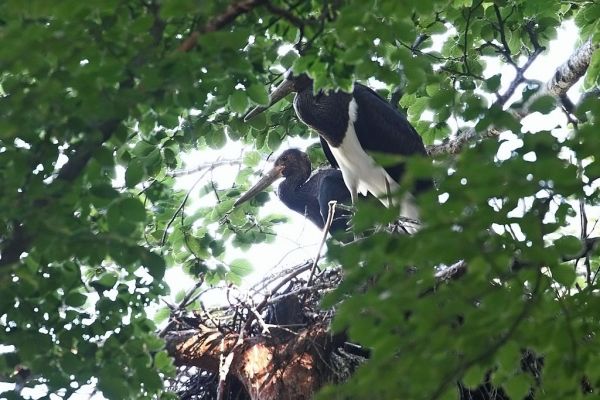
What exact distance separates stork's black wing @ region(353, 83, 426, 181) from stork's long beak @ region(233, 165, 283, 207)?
81 centimetres

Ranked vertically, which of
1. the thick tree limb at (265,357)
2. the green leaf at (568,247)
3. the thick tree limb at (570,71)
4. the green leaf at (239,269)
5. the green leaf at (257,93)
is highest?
the thick tree limb at (570,71)

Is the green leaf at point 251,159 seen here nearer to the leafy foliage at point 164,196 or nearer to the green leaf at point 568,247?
the leafy foliage at point 164,196

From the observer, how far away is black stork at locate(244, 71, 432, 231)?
6566 millimetres

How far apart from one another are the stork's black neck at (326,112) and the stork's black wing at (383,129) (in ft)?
0.35

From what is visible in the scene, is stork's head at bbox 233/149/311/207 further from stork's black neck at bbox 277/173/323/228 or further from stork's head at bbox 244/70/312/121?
stork's head at bbox 244/70/312/121

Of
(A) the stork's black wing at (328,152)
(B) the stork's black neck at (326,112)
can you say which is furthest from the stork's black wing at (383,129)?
(A) the stork's black wing at (328,152)

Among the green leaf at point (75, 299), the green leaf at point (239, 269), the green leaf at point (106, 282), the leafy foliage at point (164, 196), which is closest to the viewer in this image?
the leafy foliage at point (164, 196)

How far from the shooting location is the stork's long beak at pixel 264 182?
246 inches

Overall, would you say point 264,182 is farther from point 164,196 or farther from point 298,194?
point 164,196

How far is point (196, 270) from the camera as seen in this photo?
207 inches

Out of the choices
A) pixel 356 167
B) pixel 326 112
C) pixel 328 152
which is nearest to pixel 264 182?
pixel 328 152

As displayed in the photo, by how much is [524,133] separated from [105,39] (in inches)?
48.8

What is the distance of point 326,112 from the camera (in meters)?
6.71

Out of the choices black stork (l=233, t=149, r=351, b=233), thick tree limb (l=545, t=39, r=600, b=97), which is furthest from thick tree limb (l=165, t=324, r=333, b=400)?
black stork (l=233, t=149, r=351, b=233)
